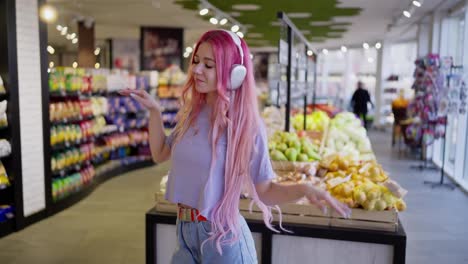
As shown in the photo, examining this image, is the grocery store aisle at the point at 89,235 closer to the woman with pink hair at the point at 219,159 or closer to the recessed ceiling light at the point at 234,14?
the woman with pink hair at the point at 219,159

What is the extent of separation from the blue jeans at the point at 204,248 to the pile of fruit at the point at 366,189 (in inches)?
42.3

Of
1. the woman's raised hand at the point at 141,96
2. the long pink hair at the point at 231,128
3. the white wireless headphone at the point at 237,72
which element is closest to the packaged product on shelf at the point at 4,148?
the woman's raised hand at the point at 141,96

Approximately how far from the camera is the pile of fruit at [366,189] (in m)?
2.73

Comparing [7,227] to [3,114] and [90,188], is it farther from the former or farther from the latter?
[90,188]

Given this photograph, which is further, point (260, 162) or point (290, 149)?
point (290, 149)

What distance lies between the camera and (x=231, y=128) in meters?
1.79

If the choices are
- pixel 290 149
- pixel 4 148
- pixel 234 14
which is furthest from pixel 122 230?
pixel 234 14

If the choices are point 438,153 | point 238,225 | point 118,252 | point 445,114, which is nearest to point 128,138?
point 118,252

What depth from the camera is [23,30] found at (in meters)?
5.05

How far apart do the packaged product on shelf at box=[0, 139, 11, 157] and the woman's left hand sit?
13.3 ft

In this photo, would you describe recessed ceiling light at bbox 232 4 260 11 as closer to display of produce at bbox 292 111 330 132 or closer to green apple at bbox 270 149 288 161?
display of produce at bbox 292 111 330 132

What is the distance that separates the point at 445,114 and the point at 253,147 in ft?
22.9

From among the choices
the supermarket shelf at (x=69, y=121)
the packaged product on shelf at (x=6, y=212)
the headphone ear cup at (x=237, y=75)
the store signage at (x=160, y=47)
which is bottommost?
the packaged product on shelf at (x=6, y=212)

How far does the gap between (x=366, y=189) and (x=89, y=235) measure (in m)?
3.21
